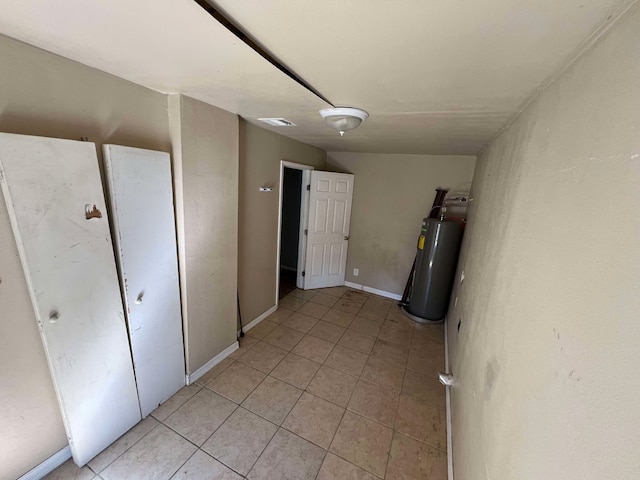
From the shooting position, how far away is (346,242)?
14.6 feet

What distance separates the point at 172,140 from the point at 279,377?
7.09ft

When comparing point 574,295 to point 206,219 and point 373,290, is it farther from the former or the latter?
point 373,290

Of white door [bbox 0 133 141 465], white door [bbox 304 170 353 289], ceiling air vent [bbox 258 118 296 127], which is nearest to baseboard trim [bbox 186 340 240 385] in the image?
white door [bbox 0 133 141 465]

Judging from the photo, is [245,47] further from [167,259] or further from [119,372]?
[119,372]

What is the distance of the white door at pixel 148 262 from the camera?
158cm

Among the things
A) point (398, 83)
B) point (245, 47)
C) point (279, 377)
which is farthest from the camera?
point (279, 377)

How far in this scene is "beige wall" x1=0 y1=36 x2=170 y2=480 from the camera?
1200 millimetres

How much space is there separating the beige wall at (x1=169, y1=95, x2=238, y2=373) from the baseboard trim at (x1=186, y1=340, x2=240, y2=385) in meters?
0.04

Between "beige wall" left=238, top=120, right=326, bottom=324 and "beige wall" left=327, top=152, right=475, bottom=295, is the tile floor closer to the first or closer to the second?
"beige wall" left=238, top=120, right=326, bottom=324

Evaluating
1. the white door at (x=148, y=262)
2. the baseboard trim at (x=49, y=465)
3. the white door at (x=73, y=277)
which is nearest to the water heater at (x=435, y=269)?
the white door at (x=148, y=262)

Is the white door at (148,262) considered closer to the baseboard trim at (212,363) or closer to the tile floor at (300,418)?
the baseboard trim at (212,363)

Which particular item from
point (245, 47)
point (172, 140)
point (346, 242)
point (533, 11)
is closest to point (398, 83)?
point (533, 11)

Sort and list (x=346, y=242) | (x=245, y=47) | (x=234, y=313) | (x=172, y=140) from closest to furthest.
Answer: (x=245, y=47), (x=172, y=140), (x=234, y=313), (x=346, y=242)

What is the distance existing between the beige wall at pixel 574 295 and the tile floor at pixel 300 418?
31.4 inches
